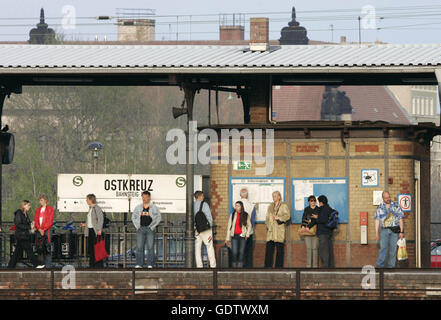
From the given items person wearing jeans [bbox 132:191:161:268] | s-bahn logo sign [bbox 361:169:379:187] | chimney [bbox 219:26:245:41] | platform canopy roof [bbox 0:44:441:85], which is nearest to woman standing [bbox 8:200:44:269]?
person wearing jeans [bbox 132:191:161:268]

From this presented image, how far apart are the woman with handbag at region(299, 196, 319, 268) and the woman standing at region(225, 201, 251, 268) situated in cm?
109

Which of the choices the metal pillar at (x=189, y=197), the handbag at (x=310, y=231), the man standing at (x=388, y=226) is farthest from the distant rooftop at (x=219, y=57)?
the handbag at (x=310, y=231)

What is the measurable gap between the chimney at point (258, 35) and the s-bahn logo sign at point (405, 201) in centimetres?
444

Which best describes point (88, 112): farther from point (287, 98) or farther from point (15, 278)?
point (15, 278)

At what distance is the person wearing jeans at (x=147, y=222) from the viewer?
21.5 meters

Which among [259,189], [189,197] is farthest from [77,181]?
[259,189]

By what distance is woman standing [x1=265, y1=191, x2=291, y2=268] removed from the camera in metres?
21.4

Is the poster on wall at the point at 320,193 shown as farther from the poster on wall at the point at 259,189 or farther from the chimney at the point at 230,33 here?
the chimney at the point at 230,33

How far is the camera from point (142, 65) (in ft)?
70.1

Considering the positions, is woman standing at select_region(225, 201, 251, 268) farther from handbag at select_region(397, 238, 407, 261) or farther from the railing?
handbag at select_region(397, 238, 407, 261)
